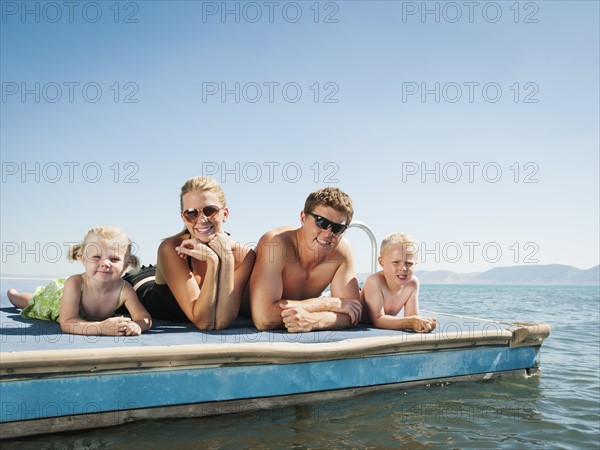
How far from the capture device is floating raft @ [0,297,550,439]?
2.88 meters

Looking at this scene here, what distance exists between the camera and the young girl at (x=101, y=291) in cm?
346

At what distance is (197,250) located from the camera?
3541mm

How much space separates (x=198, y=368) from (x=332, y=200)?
152 cm

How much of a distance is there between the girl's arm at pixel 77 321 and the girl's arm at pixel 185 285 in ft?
1.36

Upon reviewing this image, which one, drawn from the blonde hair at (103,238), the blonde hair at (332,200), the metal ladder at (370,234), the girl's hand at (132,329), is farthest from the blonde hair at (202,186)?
the metal ladder at (370,234)

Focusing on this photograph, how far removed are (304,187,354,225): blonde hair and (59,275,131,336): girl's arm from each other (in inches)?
61.1

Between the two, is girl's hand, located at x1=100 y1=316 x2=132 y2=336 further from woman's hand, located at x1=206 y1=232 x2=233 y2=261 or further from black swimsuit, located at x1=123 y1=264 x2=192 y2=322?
woman's hand, located at x1=206 y1=232 x2=233 y2=261

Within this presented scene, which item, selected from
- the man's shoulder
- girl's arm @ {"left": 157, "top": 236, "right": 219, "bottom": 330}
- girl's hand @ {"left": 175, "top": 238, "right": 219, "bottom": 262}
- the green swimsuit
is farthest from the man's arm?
the green swimsuit

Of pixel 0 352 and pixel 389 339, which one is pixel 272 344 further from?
pixel 0 352

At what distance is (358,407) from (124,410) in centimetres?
Answer: 158

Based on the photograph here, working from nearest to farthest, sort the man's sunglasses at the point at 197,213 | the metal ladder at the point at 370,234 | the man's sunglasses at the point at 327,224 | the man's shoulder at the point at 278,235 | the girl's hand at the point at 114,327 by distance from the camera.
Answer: the girl's hand at the point at 114,327, the man's sunglasses at the point at 197,213, the man's sunglasses at the point at 327,224, the man's shoulder at the point at 278,235, the metal ladder at the point at 370,234

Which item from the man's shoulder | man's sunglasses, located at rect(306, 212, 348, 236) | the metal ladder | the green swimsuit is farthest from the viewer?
the metal ladder

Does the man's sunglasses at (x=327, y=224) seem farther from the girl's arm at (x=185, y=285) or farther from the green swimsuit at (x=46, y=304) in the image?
the green swimsuit at (x=46, y=304)

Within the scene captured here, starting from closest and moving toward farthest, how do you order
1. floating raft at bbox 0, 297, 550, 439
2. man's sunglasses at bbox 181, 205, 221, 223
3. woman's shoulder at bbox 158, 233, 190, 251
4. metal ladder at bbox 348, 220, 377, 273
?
1. floating raft at bbox 0, 297, 550, 439
2. man's sunglasses at bbox 181, 205, 221, 223
3. woman's shoulder at bbox 158, 233, 190, 251
4. metal ladder at bbox 348, 220, 377, 273
